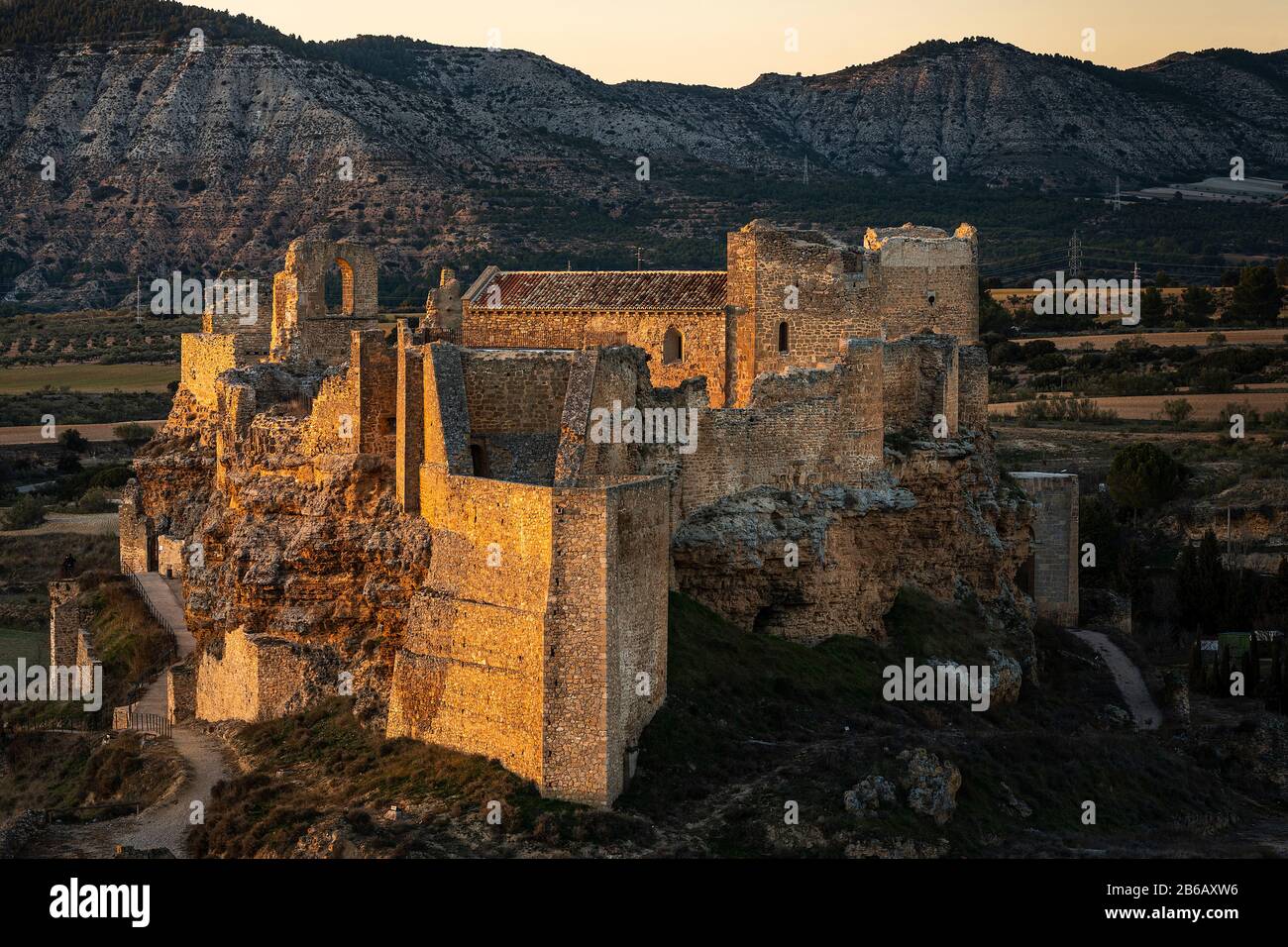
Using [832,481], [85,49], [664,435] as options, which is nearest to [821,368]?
[832,481]

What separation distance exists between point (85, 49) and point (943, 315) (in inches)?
2610

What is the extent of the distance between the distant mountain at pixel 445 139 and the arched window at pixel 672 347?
39.8 meters

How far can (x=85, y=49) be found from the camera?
9206cm

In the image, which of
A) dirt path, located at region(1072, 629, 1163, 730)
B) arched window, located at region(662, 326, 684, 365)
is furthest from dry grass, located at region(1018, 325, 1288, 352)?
arched window, located at region(662, 326, 684, 365)

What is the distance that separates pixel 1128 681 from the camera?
119 ft

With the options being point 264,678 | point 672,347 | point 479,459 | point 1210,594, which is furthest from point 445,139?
point 264,678

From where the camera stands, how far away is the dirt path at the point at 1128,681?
113 ft

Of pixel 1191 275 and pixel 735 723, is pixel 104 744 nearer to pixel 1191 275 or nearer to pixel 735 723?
pixel 735 723

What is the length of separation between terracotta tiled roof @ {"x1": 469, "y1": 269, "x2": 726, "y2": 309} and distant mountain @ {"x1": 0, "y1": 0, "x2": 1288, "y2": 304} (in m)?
37.0

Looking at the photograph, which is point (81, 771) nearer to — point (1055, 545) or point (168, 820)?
point (168, 820)

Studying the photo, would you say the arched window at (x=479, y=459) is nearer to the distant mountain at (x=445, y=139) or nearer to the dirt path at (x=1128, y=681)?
the dirt path at (x=1128, y=681)

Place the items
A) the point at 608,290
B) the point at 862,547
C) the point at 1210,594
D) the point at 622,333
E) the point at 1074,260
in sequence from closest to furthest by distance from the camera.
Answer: the point at 862,547
the point at 622,333
the point at 608,290
the point at 1210,594
the point at 1074,260

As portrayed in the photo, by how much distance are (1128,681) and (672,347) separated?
417 inches

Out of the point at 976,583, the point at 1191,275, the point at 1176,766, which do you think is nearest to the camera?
the point at 1176,766
